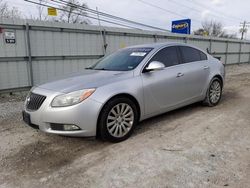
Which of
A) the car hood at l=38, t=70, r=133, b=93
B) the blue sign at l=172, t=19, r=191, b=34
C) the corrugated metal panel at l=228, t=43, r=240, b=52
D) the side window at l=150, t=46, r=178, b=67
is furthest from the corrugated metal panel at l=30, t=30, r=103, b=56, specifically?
the corrugated metal panel at l=228, t=43, r=240, b=52

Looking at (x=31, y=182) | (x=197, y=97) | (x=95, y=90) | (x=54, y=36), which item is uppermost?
(x=54, y=36)

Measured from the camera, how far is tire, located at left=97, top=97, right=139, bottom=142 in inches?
136

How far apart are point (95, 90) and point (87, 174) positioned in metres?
1.17

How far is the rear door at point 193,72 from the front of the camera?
187 inches

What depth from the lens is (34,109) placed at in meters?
3.50

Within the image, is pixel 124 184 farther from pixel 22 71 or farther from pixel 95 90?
pixel 22 71

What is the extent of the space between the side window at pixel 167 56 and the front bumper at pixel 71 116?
1.57m

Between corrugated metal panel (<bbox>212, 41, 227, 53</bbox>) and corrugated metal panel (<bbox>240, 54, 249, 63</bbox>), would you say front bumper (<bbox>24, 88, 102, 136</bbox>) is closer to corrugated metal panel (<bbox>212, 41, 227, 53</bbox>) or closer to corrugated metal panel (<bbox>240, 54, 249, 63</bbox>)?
corrugated metal panel (<bbox>212, 41, 227, 53</bbox>)

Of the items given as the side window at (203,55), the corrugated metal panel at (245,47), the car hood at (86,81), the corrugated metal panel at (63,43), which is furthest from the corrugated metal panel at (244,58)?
the car hood at (86,81)

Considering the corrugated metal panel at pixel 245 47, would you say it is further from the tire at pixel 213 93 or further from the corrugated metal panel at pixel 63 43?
the tire at pixel 213 93

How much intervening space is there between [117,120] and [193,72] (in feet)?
7.11

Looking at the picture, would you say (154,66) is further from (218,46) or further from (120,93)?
(218,46)

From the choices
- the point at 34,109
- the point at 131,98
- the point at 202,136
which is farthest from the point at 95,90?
the point at 202,136

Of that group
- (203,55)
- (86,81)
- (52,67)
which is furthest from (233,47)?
(86,81)
